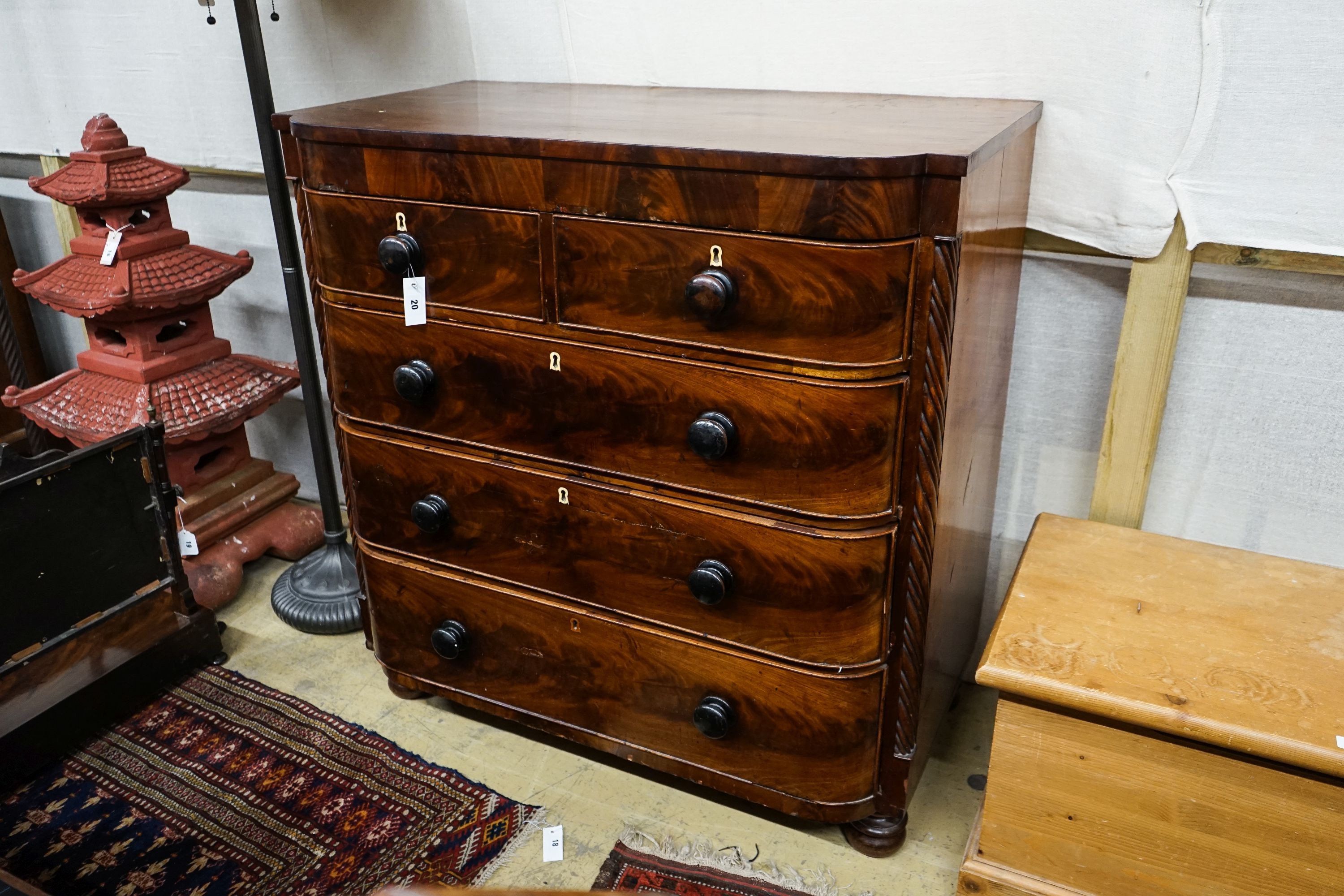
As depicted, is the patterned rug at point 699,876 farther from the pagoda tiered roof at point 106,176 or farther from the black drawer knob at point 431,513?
the pagoda tiered roof at point 106,176

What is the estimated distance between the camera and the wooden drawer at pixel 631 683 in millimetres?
1458

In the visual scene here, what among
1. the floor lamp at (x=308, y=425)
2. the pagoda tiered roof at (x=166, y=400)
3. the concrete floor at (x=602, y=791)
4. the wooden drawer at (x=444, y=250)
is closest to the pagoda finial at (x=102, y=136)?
the floor lamp at (x=308, y=425)

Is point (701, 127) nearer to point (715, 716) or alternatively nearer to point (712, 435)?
point (712, 435)

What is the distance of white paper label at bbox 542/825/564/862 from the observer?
158 cm

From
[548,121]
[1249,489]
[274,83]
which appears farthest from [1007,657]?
[274,83]

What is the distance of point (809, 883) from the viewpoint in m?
1.53

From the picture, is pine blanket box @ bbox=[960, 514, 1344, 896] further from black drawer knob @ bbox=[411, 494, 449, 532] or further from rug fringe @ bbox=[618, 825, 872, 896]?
black drawer knob @ bbox=[411, 494, 449, 532]

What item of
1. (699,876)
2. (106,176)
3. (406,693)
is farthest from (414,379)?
(106,176)

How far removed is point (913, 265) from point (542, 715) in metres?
0.97

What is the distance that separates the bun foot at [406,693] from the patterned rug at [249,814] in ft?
0.33

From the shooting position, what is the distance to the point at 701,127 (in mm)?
1360

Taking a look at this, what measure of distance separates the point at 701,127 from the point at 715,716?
82cm

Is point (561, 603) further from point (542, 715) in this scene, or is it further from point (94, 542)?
point (94, 542)

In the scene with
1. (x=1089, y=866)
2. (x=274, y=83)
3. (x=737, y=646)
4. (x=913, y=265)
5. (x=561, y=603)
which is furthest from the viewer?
(x=274, y=83)
